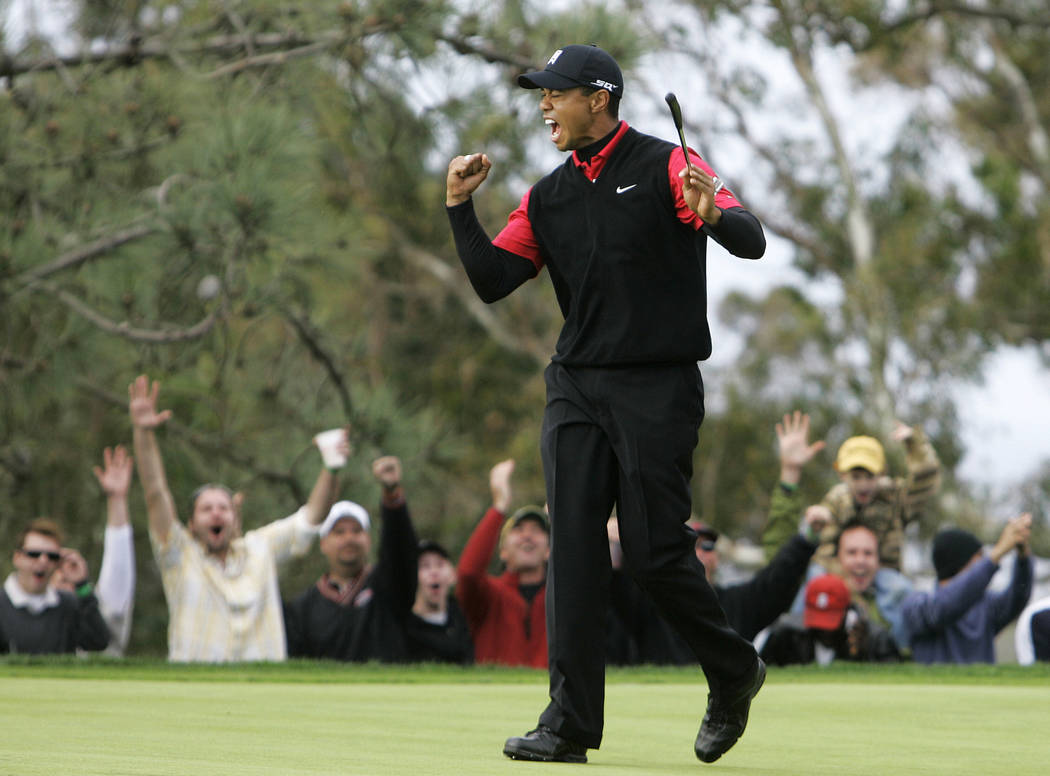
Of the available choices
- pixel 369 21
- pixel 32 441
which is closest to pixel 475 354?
pixel 32 441

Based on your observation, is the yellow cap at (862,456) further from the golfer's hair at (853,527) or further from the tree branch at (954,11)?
the tree branch at (954,11)

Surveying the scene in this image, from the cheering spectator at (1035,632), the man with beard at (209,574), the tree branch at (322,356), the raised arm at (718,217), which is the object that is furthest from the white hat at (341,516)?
the raised arm at (718,217)

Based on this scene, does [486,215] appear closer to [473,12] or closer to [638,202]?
[473,12]

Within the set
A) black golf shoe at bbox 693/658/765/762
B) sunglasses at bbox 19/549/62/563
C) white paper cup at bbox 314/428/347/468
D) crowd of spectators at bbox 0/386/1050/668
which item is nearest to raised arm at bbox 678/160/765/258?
black golf shoe at bbox 693/658/765/762

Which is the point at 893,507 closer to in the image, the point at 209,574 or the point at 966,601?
the point at 966,601

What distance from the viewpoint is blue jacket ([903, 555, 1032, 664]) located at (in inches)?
326

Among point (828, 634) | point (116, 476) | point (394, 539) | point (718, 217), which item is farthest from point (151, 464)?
point (718, 217)

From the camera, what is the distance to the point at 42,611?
841cm

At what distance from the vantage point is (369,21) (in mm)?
9508

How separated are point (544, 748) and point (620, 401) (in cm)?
87

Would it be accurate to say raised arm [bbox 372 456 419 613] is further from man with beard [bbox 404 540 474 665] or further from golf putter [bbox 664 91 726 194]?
golf putter [bbox 664 91 726 194]

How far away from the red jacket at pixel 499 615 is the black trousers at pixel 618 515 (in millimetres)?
4051

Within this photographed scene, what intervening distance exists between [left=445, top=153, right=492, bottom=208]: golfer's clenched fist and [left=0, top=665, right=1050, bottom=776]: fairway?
4.67 feet

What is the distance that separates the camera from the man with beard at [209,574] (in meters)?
8.00
